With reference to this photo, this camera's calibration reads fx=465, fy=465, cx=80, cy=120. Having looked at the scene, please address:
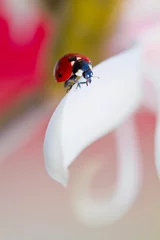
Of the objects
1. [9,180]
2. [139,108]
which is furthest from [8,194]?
[139,108]

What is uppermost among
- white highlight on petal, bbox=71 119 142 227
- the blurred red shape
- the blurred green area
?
the blurred green area

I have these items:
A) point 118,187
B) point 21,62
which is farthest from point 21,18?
point 118,187

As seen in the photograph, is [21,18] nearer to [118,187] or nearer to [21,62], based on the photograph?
[21,62]

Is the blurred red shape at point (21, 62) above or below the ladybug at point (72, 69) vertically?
above

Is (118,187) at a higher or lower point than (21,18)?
lower

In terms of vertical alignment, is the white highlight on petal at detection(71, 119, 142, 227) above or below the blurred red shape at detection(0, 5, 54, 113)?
below

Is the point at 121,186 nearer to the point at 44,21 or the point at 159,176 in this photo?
the point at 159,176

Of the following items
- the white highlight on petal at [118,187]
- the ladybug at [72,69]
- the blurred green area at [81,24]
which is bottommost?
the white highlight on petal at [118,187]
